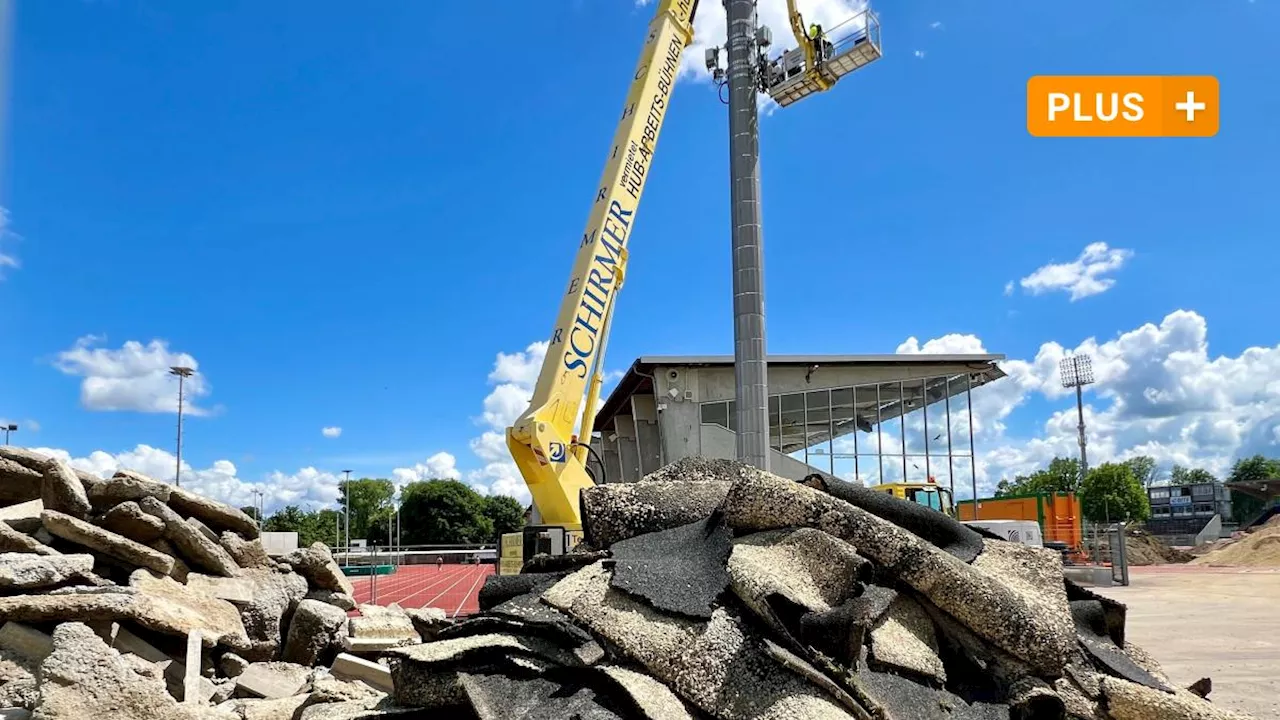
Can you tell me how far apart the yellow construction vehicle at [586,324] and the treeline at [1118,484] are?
53641 millimetres

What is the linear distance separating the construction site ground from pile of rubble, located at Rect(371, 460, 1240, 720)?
4.19 metres

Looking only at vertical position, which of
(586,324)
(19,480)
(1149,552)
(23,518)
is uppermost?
(586,324)

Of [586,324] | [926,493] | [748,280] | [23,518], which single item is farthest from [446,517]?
[23,518]

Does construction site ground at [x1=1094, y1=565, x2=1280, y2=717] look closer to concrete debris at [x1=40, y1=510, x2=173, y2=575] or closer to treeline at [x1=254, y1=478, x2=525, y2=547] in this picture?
concrete debris at [x1=40, y1=510, x2=173, y2=575]

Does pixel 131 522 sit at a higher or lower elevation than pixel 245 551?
higher

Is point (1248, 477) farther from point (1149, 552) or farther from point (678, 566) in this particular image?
point (678, 566)

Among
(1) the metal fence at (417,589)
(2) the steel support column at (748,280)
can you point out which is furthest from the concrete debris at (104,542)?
(2) the steel support column at (748,280)

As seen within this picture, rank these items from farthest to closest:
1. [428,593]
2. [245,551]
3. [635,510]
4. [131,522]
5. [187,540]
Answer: [428,593] < [245,551] < [187,540] < [131,522] < [635,510]

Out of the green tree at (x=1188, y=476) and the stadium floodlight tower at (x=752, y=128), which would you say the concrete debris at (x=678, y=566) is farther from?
the green tree at (x=1188, y=476)

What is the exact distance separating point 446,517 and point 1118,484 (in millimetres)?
52542

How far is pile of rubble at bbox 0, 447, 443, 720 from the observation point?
4.34m

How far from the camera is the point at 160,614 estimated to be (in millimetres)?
5828

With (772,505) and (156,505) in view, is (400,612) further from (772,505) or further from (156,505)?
(772,505)

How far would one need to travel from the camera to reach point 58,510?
7395 millimetres
